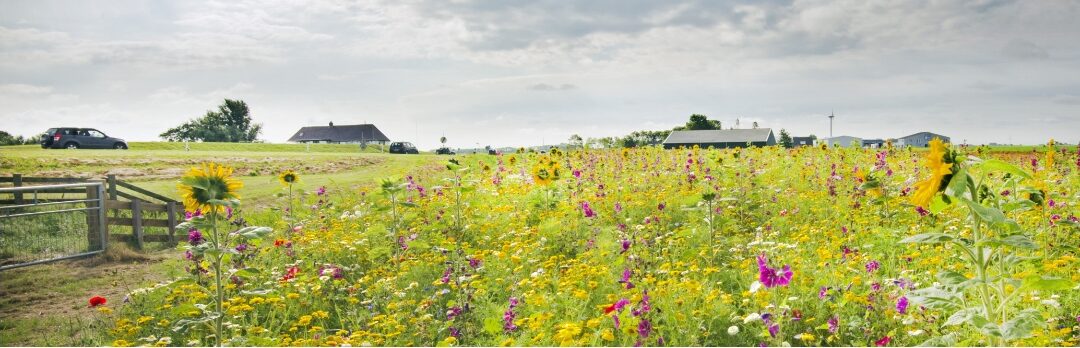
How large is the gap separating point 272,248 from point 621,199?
4.19 metres

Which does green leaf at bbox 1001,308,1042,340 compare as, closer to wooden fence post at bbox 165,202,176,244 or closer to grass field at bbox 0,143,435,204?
wooden fence post at bbox 165,202,176,244

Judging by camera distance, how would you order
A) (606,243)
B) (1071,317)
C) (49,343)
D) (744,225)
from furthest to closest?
(744,225), (606,243), (49,343), (1071,317)

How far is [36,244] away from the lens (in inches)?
328

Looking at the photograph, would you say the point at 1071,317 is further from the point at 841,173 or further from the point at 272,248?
the point at 272,248

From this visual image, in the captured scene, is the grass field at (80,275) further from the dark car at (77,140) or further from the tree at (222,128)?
the tree at (222,128)

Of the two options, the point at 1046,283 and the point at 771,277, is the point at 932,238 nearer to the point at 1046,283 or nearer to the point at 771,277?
the point at 1046,283

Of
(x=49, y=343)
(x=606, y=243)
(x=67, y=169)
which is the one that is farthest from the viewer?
(x=67, y=169)

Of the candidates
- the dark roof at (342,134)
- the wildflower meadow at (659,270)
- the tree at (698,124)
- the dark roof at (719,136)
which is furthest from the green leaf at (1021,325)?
the tree at (698,124)

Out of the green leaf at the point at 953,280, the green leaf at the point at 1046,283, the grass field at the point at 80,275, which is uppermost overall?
the green leaf at the point at 1046,283

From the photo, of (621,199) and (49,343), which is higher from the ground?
(621,199)

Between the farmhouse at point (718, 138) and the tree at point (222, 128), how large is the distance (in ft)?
115

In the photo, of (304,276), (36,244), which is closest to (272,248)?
(304,276)

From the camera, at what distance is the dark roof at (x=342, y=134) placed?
68.3 metres

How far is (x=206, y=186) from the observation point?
3.41 metres
